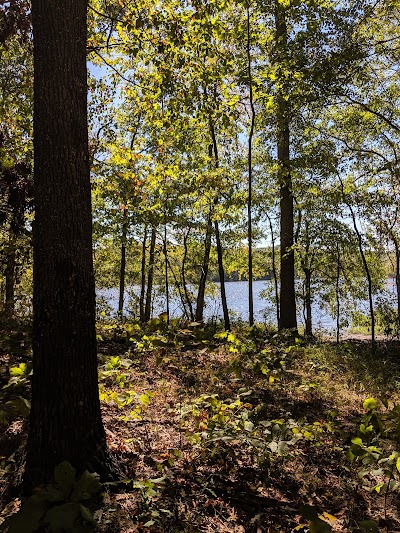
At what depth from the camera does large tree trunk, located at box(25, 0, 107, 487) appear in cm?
269

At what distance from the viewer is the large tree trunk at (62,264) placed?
8.83 ft

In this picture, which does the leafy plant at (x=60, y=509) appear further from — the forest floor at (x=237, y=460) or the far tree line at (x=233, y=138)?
the far tree line at (x=233, y=138)

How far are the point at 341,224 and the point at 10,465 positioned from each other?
1457 centimetres

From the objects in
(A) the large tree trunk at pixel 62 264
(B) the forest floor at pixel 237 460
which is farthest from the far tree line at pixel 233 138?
(B) the forest floor at pixel 237 460

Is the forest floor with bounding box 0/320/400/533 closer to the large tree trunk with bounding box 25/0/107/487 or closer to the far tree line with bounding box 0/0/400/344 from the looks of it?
the large tree trunk with bounding box 25/0/107/487

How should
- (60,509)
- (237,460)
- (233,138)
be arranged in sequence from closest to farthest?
(60,509) → (237,460) → (233,138)

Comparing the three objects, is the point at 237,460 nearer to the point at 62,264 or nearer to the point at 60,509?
the point at 60,509

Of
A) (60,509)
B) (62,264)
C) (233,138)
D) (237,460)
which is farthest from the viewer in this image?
(233,138)

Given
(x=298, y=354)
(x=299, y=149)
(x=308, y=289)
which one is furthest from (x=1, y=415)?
(x=308, y=289)

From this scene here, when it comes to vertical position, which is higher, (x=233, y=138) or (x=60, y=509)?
(x=233, y=138)

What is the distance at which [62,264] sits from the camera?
2721 millimetres

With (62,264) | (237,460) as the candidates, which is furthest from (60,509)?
(237,460)

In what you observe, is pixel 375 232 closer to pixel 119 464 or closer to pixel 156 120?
pixel 156 120

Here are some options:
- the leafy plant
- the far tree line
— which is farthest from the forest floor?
the far tree line
